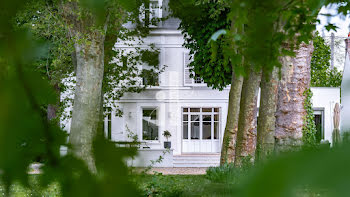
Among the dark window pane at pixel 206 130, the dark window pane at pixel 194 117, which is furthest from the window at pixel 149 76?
the dark window pane at pixel 194 117

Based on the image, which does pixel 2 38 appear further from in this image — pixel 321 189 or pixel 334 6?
pixel 334 6

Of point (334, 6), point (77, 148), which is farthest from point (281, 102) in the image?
point (77, 148)

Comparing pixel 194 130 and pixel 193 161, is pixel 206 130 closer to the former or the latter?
pixel 194 130

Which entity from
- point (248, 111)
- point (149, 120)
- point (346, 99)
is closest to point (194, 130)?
point (248, 111)

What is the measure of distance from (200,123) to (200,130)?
13.3 inches

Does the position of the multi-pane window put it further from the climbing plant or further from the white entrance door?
the climbing plant

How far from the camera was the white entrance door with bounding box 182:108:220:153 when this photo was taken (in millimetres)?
13812

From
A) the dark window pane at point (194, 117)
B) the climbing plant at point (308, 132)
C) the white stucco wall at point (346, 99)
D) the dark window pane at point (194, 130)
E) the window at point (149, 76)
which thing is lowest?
the dark window pane at point (194, 130)

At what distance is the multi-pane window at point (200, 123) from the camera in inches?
550

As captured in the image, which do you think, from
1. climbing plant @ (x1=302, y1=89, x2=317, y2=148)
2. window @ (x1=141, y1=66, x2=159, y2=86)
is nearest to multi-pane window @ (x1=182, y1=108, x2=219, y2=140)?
climbing plant @ (x1=302, y1=89, x2=317, y2=148)

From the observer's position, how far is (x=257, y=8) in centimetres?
22

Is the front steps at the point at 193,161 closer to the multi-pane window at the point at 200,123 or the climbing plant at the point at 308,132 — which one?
the multi-pane window at the point at 200,123

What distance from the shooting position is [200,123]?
47.3ft

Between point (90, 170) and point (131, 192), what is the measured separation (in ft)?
0.08
